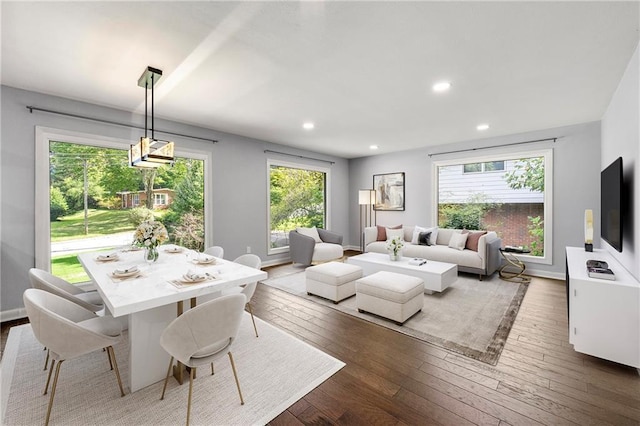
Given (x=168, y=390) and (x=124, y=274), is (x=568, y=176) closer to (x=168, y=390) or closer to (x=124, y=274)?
(x=168, y=390)

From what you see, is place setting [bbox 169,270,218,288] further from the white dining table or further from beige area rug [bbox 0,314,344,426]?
beige area rug [bbox 0,314,344,426]

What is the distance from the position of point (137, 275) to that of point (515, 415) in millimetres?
2742

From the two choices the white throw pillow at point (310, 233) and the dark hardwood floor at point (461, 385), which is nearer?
the dark hardwood floor at point (461, 385)

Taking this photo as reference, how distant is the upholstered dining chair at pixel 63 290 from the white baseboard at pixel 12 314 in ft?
4.59

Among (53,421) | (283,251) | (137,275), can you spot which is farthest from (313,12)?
(283,251)

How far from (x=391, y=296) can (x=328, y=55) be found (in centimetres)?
245

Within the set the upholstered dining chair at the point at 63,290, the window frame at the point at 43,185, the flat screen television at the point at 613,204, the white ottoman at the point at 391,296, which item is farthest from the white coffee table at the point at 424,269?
the window frame at the point at 43,185

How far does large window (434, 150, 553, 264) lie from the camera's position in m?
4.96

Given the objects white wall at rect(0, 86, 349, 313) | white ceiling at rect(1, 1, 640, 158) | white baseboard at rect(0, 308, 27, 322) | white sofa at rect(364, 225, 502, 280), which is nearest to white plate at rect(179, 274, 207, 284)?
white ceiling at rect(1, 1, 640, 158)

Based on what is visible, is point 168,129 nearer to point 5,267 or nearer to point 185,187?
point 185,187

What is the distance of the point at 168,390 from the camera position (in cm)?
195

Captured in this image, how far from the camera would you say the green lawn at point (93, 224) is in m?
3.49

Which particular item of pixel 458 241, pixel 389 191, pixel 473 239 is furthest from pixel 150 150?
pixel 389 191

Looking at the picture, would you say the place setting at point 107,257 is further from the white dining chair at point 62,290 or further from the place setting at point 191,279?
the place setting at point 191,279
